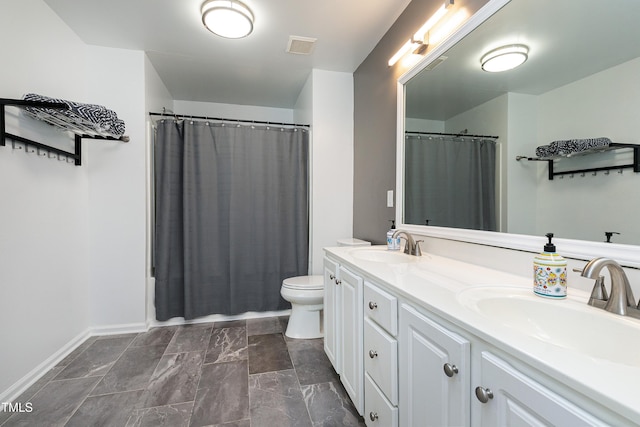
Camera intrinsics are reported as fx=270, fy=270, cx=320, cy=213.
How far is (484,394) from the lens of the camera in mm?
589

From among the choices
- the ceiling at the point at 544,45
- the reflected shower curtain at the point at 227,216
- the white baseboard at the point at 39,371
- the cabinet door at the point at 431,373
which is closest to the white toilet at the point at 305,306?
the reflected shower curtain at the point at 227,216

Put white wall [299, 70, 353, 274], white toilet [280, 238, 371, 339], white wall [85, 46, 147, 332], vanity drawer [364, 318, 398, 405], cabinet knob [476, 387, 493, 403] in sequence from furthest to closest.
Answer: white wall [299, 70, 353, 274]
white wall [85, 46, 147, 332]
white toilet [280, 238, 371, 339]
vanity drawer [364, 318, 398, 405]
cabinet knob [476, 387, 493, 403]

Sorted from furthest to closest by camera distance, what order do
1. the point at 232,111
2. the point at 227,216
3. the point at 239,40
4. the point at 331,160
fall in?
1. the point at 232,111
2. the point at 331,160
3. the point at 227,216
4. the point at 239,40

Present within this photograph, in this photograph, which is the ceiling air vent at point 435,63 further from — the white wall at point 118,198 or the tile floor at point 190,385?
the white wall at point 118,198

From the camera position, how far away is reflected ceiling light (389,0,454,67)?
1395mm

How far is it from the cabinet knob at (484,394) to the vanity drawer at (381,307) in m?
0.37

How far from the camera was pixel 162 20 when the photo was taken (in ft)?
6.32

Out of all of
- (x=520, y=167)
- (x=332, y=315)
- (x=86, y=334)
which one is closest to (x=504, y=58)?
(x=520, y=167)

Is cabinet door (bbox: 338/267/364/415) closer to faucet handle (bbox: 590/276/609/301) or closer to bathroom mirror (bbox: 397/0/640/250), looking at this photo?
bathroom mirror (bbox: 397/0/640/250)

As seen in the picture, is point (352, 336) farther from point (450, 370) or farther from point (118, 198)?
point (118, 198)

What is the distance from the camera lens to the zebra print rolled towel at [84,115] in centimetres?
149

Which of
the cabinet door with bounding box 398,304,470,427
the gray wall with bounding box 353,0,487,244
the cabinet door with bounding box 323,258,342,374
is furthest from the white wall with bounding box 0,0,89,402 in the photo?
the gray wall with bounding box 353,0,487,244

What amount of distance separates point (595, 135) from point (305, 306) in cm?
195

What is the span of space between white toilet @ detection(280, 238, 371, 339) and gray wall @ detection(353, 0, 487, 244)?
0.31 metres
